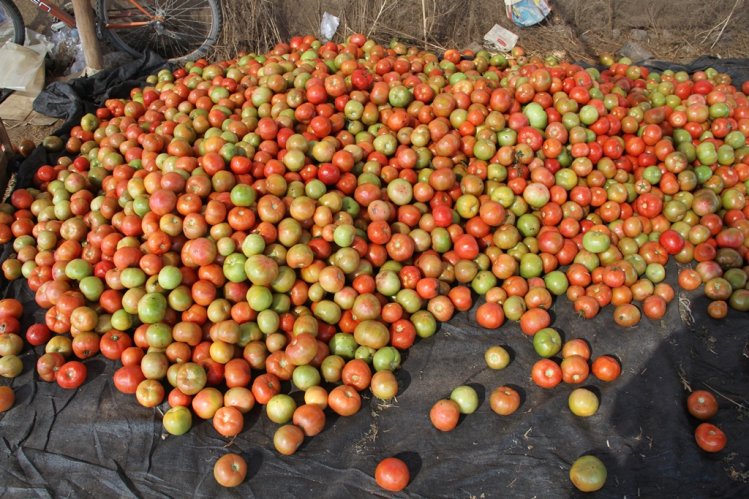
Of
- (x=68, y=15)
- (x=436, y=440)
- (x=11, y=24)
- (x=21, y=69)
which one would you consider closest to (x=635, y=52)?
(x=436, y=440)

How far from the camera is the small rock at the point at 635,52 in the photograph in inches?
287

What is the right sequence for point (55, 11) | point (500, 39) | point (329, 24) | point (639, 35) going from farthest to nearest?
point (639, 35), point (500, 39), point (329, 24), point (55, 11)

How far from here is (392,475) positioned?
2.98 m

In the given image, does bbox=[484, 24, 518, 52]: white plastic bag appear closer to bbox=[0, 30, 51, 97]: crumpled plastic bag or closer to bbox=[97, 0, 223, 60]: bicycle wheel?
bbox=[97, 0, 223, 60]: bicycle wheel

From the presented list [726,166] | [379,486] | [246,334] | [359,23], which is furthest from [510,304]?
[359,23]

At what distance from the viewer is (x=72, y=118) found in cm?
573

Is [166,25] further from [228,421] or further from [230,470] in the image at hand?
[230,470]

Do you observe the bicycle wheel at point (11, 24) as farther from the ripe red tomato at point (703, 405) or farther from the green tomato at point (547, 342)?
the ripe red tomato at point (703, 405)

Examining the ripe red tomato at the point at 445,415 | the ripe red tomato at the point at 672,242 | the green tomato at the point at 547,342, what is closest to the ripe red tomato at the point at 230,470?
the ripe red tomato at the point at 445,415

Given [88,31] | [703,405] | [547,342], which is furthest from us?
[88,31]

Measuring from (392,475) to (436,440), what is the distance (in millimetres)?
439

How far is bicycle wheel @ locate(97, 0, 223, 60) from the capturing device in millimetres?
7113

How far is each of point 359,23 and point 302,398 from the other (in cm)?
571

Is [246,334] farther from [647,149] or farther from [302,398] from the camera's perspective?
[647,149]
